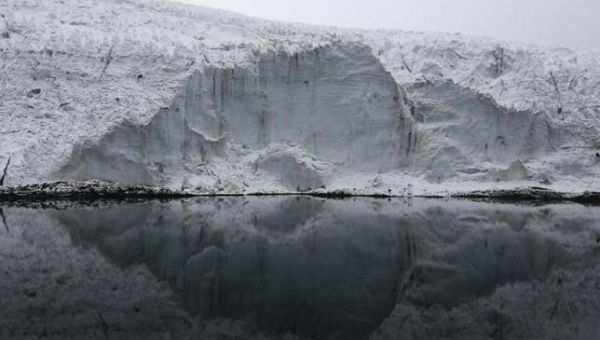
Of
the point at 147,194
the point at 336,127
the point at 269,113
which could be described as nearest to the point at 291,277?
the point at 147,194

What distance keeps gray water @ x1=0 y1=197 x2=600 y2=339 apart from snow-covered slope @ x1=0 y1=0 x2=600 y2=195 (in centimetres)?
1092

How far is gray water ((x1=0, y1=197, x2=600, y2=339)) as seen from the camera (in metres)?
9.22

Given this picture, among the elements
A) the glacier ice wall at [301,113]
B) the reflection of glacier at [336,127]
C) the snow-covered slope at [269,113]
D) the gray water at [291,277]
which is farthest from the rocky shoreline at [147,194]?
the gray water at [291,277]

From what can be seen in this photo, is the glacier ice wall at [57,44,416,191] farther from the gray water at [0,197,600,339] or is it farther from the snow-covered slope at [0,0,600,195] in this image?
the gray water at [0,197,600,339]

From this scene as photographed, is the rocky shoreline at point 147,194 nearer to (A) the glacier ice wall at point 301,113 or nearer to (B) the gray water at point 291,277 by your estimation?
(A) the glacier ice wall at point 301,113

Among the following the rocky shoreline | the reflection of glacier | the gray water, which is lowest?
the rocky shoreline

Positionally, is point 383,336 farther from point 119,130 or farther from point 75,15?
point 75,15

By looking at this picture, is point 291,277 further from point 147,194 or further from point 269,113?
point 269,113

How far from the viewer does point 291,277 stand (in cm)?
1247

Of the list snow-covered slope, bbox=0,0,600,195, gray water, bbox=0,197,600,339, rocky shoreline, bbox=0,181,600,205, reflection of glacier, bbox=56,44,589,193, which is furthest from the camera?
reflection of glacier, bbox=56,44,589,193

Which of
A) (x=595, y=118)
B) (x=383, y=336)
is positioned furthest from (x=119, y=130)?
(x=595, y=118)

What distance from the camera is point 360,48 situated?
39219mm

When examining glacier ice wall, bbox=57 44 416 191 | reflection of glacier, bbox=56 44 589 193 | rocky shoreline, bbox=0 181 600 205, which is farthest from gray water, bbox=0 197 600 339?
glacier ice wall, bbox=57 44 416 191

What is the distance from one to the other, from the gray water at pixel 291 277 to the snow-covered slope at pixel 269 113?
1092 cm
